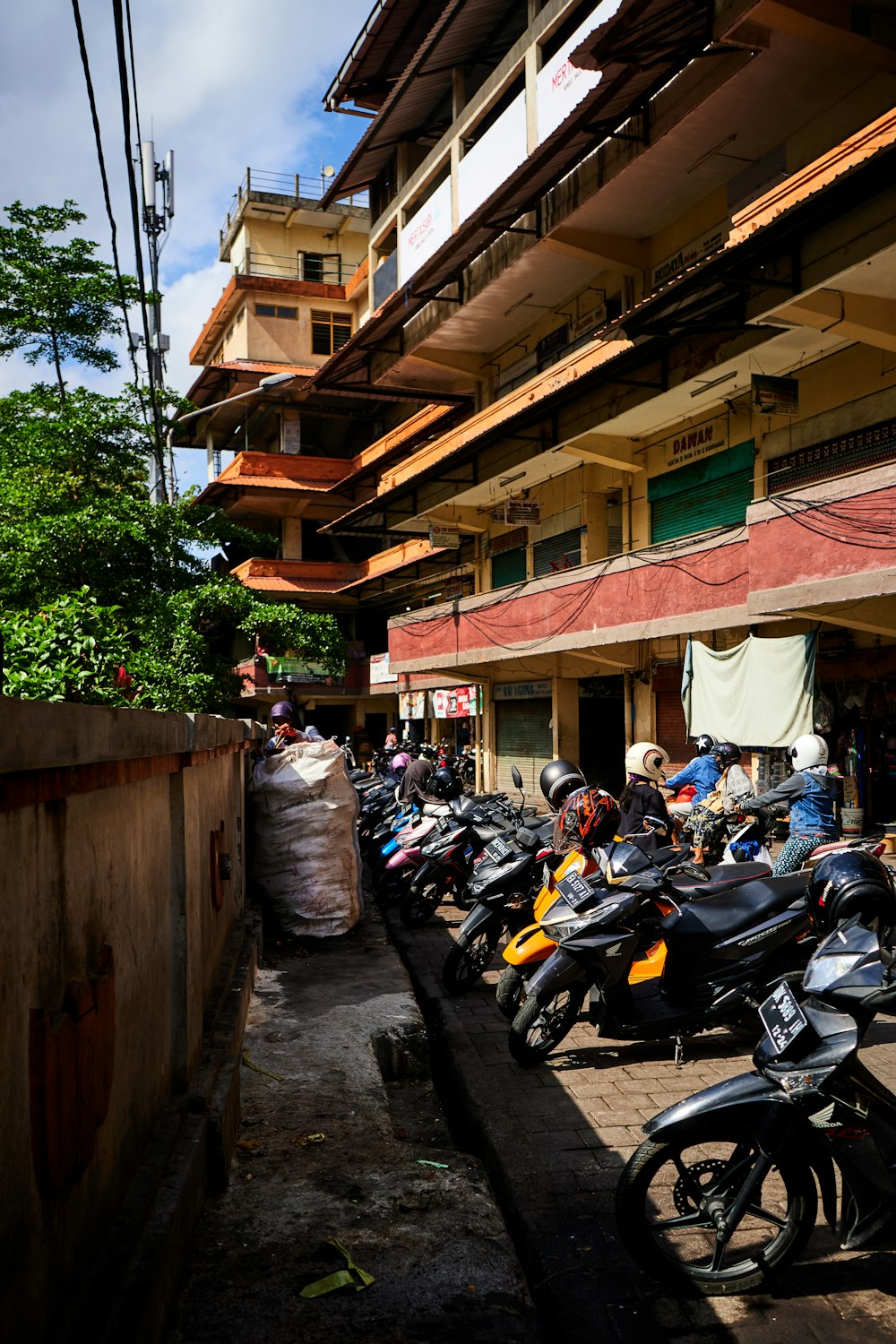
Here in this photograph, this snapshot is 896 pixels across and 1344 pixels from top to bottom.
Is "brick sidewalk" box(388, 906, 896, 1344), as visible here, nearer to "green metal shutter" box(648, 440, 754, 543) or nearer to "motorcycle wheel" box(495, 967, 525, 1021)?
"motorcycle wheel" box(495, 967, 525, 1021)

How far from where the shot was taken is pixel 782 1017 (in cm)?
316

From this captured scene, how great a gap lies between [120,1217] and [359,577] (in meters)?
34.2

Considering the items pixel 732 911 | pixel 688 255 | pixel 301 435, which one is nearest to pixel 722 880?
pixel 732 911

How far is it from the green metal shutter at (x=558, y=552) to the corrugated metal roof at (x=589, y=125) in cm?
541

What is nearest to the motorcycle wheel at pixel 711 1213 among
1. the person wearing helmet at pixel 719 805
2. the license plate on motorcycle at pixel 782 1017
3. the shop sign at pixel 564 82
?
the license plate on motorcycle at pixel 782 1017

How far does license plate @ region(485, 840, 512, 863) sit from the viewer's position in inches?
279

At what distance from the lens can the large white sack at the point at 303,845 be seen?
8.37 metres

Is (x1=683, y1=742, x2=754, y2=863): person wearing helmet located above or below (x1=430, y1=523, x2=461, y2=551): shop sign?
below

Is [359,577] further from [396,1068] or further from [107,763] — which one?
[107,763]

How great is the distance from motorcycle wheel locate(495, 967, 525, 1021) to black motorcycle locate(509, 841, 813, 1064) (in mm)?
711

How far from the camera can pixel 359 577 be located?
36531 mm

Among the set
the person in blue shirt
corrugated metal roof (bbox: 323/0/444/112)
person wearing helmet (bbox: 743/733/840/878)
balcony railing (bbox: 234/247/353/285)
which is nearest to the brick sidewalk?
person wearing helmet (bbox: 743/733/840/878)

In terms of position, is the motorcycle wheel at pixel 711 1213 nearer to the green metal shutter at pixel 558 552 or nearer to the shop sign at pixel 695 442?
the shop sign at pixel 695 442

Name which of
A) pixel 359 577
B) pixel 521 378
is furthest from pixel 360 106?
pixel 359 577
